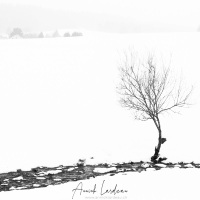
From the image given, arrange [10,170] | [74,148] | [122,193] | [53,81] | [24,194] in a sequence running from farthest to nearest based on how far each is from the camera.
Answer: [53,81]
[74,148]
[10,170]
[24,194]
[122,193]

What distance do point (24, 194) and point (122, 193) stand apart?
4.48 metres

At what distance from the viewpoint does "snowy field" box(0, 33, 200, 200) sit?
51.7 feet

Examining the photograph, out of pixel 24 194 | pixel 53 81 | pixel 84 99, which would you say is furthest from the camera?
pixel 53 81

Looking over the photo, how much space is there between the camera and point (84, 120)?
2977 centimetres

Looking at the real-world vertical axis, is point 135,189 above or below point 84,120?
below

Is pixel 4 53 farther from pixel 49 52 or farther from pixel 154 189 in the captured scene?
pixel 154 189

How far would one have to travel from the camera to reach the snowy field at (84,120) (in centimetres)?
1576

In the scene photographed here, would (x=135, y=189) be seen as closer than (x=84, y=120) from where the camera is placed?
Yes

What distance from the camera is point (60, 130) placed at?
2806 centimetres

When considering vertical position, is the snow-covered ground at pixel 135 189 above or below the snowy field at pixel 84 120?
below

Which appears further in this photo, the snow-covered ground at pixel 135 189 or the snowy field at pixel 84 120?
the snowy field at pixel 84 120

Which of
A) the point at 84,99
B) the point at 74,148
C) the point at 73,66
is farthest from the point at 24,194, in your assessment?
the point at 73,66

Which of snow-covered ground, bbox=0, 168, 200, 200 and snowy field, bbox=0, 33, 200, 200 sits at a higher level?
snowy field, bbox=0, 33, 200, 200

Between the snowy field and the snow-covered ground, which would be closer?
the snow-covered ground
